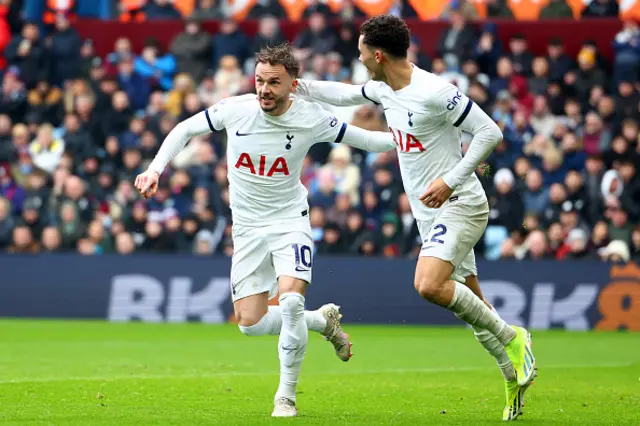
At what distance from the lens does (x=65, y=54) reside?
24234 millimetres

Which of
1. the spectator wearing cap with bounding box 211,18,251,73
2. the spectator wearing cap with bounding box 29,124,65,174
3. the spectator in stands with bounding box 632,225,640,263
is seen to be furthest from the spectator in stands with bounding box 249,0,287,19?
the spectator in stands with bounding box 632,225,640,263

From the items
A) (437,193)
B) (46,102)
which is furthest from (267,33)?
(437,193)

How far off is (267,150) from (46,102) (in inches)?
584

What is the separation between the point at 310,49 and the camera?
22.7m

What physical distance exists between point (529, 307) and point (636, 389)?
7249 mm

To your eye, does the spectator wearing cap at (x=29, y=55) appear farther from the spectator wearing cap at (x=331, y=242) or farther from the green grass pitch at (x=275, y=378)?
the spectator wearing cap at (x=331, y=242)

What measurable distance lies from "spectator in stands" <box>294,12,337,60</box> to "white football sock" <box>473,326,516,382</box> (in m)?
13.7

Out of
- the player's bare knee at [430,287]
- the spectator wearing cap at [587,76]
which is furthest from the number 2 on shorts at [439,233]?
the spectator wearing cap at [587,76]

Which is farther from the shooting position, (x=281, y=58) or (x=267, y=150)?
(x=267, y=150)

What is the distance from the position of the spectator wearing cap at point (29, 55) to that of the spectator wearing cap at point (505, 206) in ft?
32.0

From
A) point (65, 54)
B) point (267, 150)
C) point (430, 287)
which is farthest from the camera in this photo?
point (65, 54)

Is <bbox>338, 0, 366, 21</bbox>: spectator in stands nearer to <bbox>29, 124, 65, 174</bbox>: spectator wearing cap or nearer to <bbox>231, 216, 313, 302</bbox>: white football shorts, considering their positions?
<bbox>29, 124, 65, 174</bbox>: spectator wearing cap

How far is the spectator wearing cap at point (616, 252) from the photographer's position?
61.3ft

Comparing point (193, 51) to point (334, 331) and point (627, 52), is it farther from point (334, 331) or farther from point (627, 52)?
point (334, 331)
